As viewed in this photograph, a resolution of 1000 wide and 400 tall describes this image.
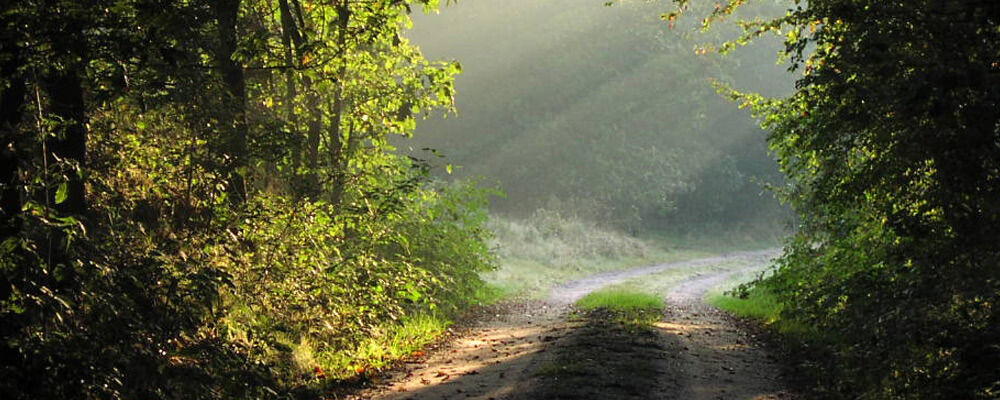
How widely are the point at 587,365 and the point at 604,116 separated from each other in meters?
42.6

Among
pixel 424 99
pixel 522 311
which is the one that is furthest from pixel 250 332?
pixel 522 311

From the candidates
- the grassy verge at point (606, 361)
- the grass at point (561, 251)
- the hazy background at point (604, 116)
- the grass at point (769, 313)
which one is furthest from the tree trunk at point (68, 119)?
the hazy background at point (604, 116)

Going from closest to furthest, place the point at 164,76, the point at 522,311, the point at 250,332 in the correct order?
1. the point at 250,332
2. the point at 164,76
3. the point at 522,311

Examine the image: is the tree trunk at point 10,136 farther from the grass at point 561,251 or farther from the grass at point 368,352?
the grass at point 561,251

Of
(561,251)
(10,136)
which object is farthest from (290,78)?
(561,251)

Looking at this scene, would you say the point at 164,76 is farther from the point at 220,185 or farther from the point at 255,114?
the point at 255,114

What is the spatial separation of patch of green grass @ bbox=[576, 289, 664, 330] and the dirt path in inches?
17.5

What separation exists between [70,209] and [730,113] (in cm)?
5309

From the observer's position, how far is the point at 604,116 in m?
51.2

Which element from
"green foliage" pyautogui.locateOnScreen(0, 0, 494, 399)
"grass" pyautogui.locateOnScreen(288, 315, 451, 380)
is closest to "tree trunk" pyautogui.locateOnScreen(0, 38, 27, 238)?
"green foliage" pyautogui.locateOnScreen(0, 0, 494, 399)

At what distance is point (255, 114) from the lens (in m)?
12.4

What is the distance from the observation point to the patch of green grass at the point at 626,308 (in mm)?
14863

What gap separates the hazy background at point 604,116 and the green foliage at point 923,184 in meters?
39.5

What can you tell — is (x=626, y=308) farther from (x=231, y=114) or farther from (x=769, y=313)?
(x=231, y=114)
